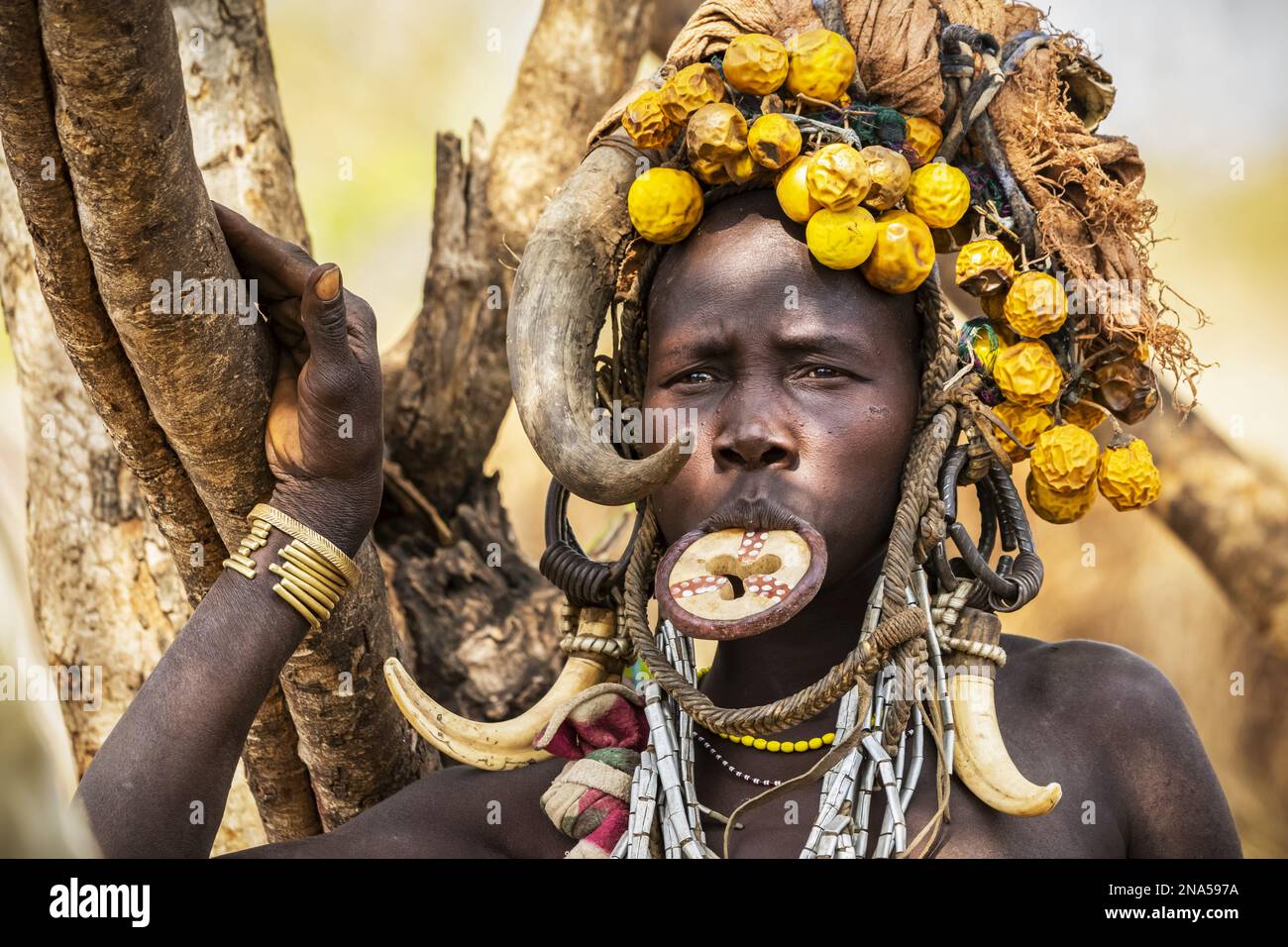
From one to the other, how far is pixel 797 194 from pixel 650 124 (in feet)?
1.16

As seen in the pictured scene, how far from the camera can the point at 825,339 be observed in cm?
275

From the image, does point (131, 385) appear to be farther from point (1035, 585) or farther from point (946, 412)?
point (1035, 585)

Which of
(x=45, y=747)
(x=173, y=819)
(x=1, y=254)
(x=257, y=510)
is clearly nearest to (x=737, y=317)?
(x=257, y=510)

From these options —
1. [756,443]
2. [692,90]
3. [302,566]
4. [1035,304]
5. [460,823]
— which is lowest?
[460,823]

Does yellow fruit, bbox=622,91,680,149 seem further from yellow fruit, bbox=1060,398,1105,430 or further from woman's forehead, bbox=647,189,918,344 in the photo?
yellow fruit, bbox=1060,398,1105,430

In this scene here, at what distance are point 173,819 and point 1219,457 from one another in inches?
165

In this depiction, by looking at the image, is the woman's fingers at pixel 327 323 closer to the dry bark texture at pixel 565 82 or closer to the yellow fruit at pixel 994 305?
the yellow fruit at pixel 994 305

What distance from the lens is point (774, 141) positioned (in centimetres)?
277

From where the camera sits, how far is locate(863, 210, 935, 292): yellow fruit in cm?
277

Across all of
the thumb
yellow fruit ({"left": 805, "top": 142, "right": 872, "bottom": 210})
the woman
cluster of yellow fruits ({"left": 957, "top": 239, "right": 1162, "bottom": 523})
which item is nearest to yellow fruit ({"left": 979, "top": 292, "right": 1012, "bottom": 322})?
cluster of yellow fruits ({"left": 957, "top": 239, "right": 1162, "bottom": 523})

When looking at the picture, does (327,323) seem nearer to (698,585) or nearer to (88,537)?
(698,585)

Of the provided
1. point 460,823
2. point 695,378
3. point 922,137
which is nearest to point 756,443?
point 695,378

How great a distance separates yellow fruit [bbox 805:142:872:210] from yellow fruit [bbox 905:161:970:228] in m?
0.17

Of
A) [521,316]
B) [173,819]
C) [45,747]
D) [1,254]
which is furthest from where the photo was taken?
[1,254]
